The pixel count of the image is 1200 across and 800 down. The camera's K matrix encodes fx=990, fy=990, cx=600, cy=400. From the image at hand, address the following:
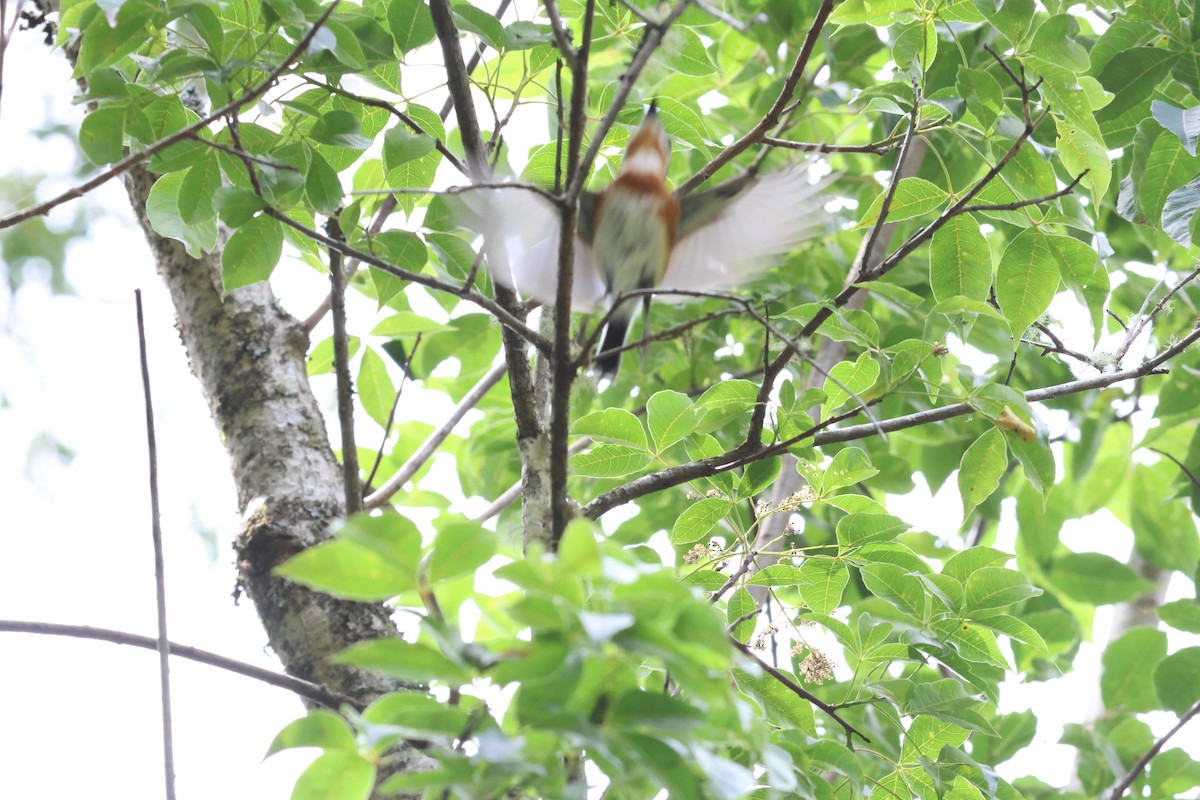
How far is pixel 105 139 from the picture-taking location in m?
1.76

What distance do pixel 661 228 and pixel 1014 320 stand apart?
1.14 metres

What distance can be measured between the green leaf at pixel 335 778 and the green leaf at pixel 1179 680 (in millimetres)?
2729

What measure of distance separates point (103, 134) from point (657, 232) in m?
1.55

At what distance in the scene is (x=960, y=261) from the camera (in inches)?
81.6

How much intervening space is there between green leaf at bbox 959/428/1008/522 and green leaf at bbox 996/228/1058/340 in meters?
0.21

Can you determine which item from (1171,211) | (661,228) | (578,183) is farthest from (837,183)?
(578,183)

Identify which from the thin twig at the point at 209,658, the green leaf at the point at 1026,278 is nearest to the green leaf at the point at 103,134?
the thin twig at the point at 209,658

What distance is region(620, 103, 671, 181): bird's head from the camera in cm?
272

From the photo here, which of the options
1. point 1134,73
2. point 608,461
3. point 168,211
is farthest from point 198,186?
point 1134,73

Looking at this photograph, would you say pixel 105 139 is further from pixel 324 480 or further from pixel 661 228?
pixel 661 228

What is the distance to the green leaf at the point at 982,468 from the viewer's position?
6.72 ft

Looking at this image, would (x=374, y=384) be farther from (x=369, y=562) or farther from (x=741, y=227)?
(x=369, y=562)

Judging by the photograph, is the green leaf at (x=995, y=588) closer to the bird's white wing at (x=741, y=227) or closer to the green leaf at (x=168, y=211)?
the bird's white wing at (x=741, y=227)

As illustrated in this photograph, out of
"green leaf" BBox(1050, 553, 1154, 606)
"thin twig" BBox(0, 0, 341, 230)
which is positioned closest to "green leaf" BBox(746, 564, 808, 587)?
"thin twig" BBox(0, 0, 341, 230)
